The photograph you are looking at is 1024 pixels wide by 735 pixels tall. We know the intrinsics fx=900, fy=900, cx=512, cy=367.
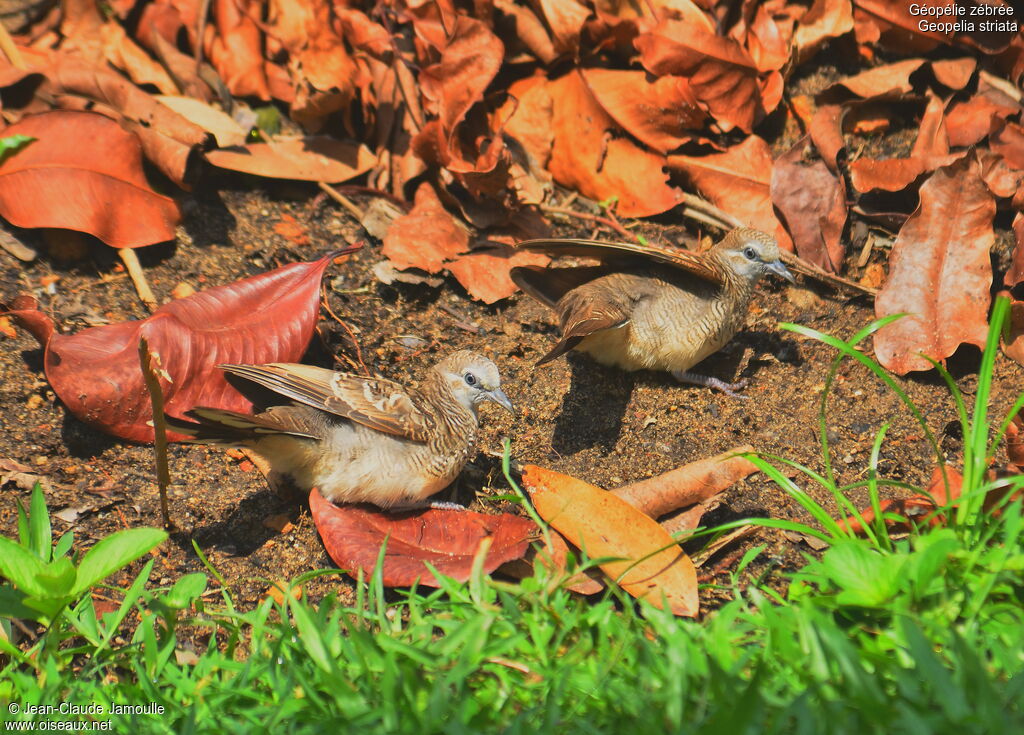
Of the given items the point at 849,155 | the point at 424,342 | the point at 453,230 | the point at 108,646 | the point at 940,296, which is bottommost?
the point at 108,646

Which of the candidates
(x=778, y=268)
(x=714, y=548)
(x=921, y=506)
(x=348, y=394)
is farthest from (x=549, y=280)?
(x=921, y=506)

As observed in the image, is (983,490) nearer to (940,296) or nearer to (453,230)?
(940,296)

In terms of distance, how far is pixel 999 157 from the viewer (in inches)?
190

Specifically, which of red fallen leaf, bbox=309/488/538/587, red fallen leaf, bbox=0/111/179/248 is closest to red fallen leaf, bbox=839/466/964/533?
red fallen leaf, bbox=309/488/538/587

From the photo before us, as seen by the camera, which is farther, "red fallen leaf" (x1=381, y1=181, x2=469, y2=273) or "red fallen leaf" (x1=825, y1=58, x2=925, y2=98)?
Result: "red fallen leaf" (x1=825, y1=58, x2=925, y2=98)

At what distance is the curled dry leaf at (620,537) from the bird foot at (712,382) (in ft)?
4.04

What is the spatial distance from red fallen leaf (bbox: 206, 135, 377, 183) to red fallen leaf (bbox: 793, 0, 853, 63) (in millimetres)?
2700

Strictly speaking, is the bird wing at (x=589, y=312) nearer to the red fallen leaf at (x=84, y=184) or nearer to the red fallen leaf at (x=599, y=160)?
the red fallen leaf at (x=599, y=160)

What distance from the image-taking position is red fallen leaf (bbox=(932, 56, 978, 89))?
17.2ft

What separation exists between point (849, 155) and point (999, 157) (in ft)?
2.62

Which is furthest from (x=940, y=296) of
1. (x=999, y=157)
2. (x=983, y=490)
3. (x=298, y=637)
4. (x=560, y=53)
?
(x=298, y=637)

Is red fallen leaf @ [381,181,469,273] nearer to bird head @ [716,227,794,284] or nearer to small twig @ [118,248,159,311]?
small twig @ [118,248,159,311]

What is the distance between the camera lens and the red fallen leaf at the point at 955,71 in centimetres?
524

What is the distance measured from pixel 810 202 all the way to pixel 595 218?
123 cm
